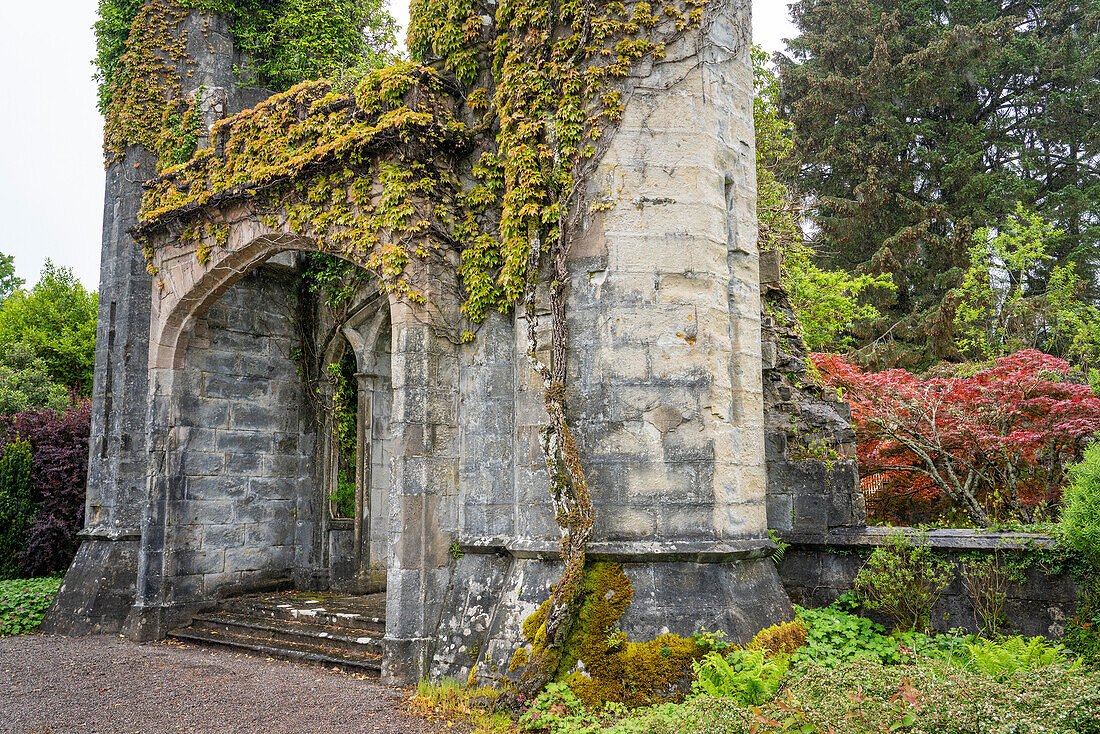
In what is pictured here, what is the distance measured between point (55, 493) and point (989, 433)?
1232 cm

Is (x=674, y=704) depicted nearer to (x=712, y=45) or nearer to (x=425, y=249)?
(x=425, y=249)

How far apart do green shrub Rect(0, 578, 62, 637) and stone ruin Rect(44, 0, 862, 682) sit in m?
0.38

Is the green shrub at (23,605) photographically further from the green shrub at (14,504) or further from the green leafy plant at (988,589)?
the green leafy plant at (988,589)

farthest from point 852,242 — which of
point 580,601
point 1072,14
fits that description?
point 580,601

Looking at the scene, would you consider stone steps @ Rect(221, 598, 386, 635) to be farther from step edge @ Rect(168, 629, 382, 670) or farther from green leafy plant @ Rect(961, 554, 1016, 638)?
green leafy plant @ Rect(961, 554, 1016, 638)

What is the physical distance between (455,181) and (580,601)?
12.8ft

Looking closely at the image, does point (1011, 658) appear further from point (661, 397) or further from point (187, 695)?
point (187, 695)

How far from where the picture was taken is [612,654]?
5.28 m

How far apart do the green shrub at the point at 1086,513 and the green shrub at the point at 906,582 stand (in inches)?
34.6

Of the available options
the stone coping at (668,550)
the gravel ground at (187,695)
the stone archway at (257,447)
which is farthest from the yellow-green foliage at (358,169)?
the gravel ground at (187,695)

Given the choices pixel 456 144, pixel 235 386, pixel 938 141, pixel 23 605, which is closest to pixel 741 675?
pixel 456 144

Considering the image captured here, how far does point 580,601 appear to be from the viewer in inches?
215

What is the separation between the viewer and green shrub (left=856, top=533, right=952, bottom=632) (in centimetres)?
603

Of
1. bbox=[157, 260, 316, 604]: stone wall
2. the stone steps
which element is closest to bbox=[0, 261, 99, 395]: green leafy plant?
bbox=[157, 260, 316, 604]: stone wall
